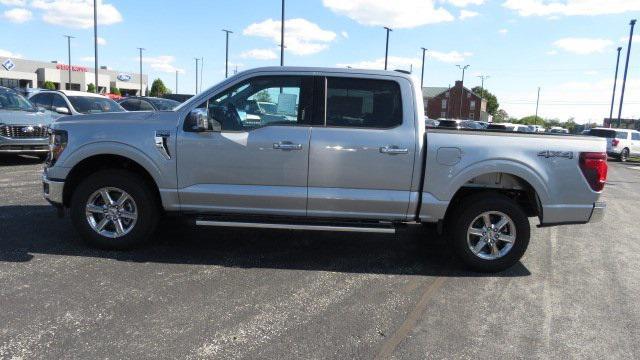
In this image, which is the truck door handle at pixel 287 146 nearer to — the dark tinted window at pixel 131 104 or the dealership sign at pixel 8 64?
the dark tinted window at pixel 131 104

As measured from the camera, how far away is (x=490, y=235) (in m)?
5.22

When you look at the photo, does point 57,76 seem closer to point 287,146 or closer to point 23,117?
point 23,117

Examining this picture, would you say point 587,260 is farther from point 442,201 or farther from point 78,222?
point 78,222

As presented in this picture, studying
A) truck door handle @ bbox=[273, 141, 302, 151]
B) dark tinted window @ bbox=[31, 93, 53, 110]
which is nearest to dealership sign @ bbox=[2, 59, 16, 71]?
dark tinted window @ bbox=[31, 93, 53, 110]

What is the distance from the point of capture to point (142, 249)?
18.0ft

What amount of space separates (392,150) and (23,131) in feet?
30.7

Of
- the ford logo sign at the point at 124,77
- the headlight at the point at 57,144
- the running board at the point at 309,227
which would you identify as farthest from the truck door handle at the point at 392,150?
the ford logo sign at the point at 124,77

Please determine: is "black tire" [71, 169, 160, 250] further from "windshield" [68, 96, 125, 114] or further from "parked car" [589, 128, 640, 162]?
"parked car" [589, 128, 640, 162]

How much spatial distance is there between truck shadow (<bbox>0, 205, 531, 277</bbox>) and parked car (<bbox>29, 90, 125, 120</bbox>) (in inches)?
251

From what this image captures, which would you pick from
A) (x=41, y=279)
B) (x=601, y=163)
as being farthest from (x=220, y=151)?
(x=601, y=163)

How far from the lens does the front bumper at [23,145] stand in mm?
10750

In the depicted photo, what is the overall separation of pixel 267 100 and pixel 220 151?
70cm

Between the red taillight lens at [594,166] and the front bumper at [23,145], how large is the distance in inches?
424

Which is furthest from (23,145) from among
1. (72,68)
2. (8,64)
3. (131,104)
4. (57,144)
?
(72,68)
